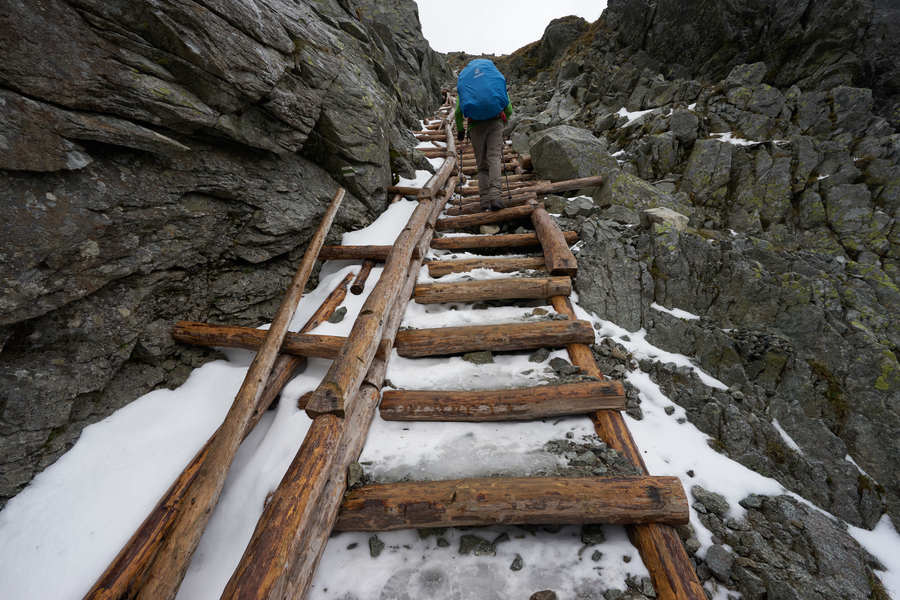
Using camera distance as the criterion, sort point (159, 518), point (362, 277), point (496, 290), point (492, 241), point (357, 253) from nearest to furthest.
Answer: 1. point (159, 518)
2. point (496, 290)
3. point (362, 277)
4. point (357, 253)
5. point (492, 241)

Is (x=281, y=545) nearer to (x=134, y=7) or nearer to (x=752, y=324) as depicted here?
(x=134, y=7)

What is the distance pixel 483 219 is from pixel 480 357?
3462mm

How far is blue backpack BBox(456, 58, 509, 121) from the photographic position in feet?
19.0

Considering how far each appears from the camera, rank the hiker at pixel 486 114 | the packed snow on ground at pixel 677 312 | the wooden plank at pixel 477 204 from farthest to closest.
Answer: the wooden plank at pixel 477 204
the hiker at pixel 486 114
the packed snow on ground at pixel 677 312

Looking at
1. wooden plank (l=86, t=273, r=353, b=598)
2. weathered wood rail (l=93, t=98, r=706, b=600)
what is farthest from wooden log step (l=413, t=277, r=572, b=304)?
wooden plank (l=86, t=273, r=353, b=598)

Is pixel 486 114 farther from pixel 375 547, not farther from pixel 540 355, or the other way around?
pixel 375 547

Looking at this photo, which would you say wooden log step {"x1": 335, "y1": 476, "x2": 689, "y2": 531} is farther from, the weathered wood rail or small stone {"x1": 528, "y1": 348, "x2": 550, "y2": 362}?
small stone {"x1": 528, "y1": 348, "x2": 550, "y2": 362}

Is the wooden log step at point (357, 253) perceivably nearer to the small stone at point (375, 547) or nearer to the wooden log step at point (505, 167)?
the small stone at point (375, 547)

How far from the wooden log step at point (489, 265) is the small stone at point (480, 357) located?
5.32ft

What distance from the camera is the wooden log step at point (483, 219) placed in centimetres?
570

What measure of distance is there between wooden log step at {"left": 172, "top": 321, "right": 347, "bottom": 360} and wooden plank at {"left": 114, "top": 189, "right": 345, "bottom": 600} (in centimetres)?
24

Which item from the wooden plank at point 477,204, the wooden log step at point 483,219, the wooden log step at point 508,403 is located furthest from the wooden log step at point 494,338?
the wooden plank at point 477,204

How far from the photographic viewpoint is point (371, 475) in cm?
228

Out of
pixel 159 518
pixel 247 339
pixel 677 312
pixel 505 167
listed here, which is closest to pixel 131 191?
pixel 247 339
